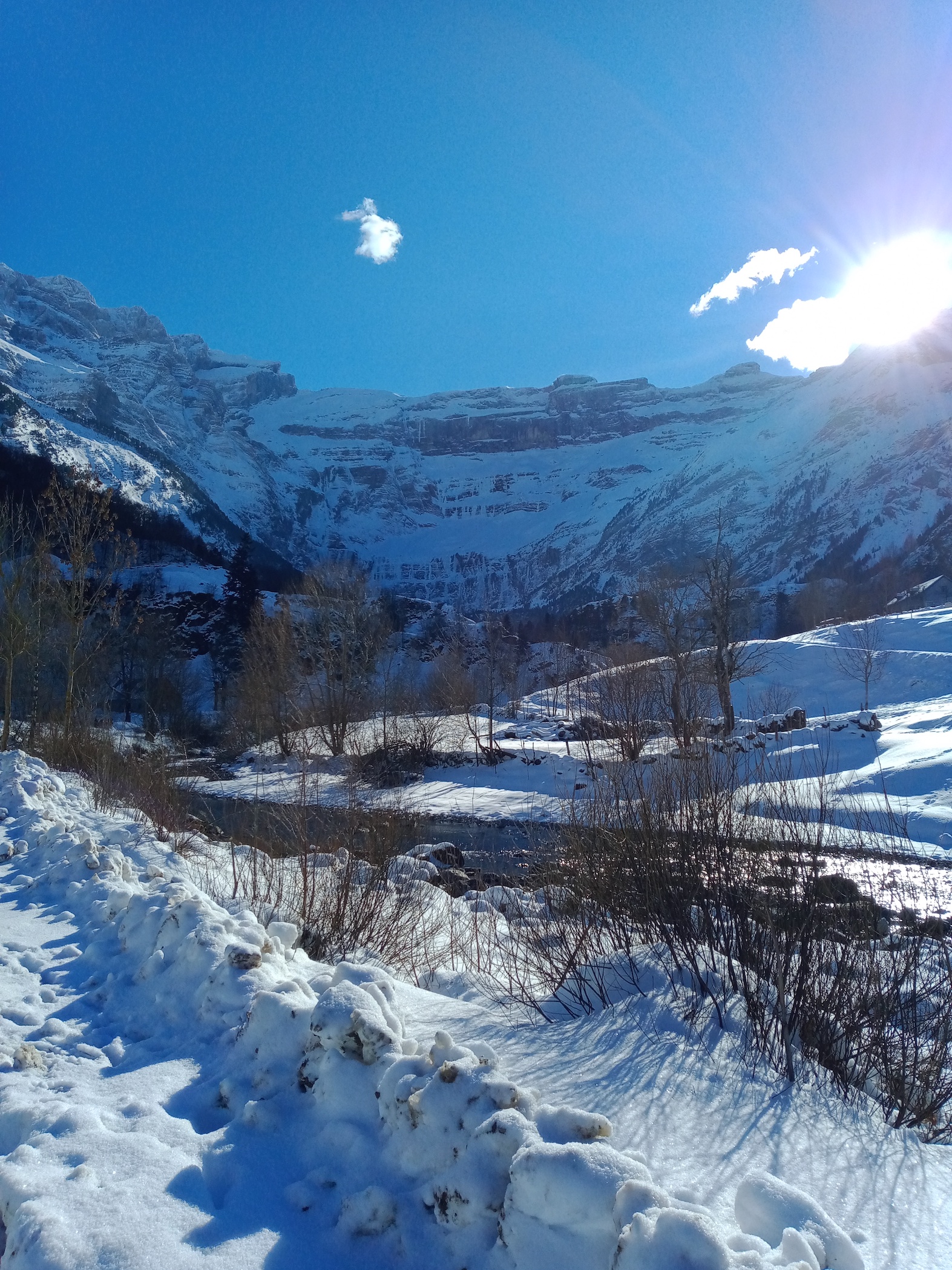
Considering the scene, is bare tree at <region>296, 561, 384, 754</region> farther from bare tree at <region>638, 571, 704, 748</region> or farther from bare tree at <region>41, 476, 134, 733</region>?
bare tree at <region>638, 571, 704, 748</region>

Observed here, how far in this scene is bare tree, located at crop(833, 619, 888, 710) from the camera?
3297 cm

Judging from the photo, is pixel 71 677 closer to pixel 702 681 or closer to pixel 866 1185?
pixel 866 1185

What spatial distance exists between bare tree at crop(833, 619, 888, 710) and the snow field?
1277 inches

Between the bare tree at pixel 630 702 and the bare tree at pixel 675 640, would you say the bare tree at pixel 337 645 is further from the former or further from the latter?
the bare tree at pixel 675 640

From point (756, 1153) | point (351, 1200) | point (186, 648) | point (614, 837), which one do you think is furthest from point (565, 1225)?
point (186, 648)

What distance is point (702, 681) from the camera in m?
28.2

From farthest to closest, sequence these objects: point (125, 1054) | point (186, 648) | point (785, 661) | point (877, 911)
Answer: point (186, 648) → point (785, 661) → point (877, 911) → point (125, 1054)

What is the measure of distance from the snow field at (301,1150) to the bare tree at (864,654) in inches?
1277

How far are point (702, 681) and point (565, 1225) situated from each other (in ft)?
90.1


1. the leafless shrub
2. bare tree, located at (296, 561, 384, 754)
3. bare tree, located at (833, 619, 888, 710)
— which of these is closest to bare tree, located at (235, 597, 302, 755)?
bare tree, located at (296, 561, 384, 754)

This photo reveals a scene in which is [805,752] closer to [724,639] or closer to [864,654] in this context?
[724,639]

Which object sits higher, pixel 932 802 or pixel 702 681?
pixel 702 681

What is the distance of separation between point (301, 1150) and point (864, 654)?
3767 centimetres

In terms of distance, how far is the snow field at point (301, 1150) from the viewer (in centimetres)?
209
